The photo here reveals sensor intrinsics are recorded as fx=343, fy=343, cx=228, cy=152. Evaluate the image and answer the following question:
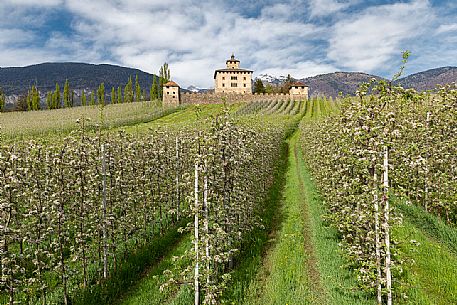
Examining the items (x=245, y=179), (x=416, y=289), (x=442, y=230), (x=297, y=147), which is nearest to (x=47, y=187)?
(x=245, y=179)

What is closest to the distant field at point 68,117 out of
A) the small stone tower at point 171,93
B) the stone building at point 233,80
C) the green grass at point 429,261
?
the small stone tower at point 171,93

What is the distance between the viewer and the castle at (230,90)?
98.8m

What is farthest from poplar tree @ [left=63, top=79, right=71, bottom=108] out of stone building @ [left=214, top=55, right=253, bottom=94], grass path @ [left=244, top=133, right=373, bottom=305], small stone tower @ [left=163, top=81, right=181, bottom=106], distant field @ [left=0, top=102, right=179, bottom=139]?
grass path @ [left=244, top=133, right=373, bottom=305]

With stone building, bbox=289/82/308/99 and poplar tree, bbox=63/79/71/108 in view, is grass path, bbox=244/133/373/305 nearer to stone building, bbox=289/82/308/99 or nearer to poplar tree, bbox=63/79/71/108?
poplar tree, bbox=63/79/71/108

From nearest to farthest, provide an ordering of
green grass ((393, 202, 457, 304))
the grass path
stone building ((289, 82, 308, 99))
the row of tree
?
1. green grass ((393, 202, 457, 304))
2. the grass path
3. the row of tree
4. stone building ((289, 82, 308, 99))

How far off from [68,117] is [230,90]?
66594 millimetres

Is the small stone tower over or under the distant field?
over

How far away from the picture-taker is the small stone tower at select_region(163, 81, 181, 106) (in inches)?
3856

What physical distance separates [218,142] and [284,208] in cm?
1024

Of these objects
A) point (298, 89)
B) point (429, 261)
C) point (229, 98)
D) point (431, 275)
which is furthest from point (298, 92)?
point (431, 275)

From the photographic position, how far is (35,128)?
50.2m

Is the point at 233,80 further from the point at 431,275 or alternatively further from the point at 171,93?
the point at 431,275

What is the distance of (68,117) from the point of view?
67562mm

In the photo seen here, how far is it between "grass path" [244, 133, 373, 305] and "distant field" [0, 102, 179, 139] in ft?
126
